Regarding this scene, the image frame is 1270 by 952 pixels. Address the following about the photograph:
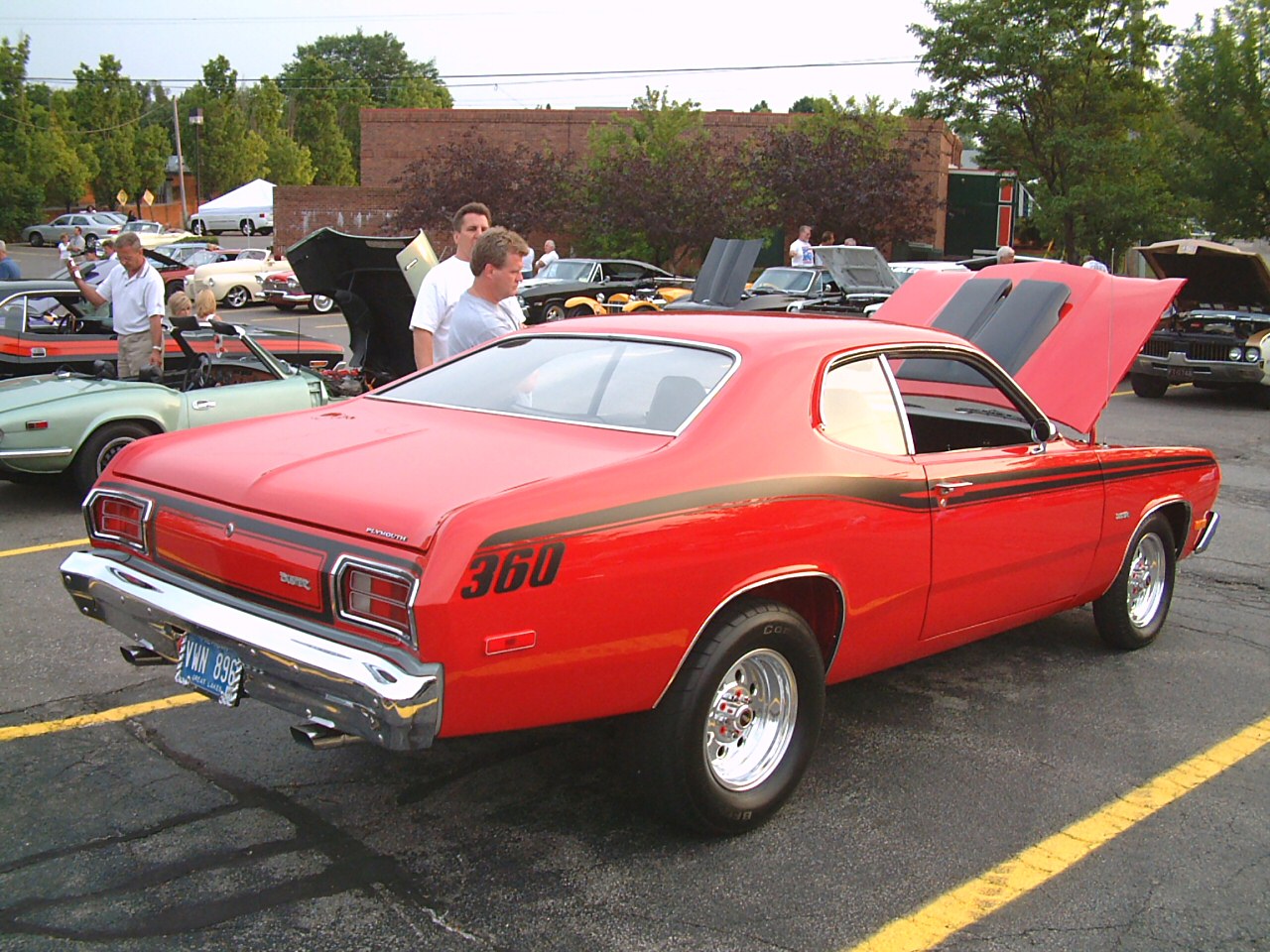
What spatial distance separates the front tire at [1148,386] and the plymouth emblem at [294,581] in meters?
14.4

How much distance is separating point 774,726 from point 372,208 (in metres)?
37.8

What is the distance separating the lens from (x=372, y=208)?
39.2 m

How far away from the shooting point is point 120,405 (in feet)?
26.3

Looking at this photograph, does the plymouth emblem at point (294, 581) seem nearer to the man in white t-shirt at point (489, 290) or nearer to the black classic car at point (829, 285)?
the man in white t-shirt at point (489, 290)

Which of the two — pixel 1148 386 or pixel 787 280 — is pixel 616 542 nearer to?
pixel 1148 386

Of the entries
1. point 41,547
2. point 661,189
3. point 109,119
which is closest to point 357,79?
point 109,119

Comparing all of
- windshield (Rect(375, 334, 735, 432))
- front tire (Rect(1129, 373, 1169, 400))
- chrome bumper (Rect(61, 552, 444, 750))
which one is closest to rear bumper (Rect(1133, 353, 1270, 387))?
front tire (Rect(1129, 373, 1169, 400))

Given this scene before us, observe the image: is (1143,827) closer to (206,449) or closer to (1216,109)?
(206,449)

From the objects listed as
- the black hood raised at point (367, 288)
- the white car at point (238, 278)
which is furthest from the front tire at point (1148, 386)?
the white car at point (238, 278)

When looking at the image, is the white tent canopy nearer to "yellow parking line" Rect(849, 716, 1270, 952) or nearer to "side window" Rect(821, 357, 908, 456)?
"side window" Rect(821, 357, 908, 456)

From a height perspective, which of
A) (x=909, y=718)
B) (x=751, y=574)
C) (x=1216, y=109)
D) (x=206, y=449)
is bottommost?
(x=909, y=718)

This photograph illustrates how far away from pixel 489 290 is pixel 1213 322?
38.7 ft

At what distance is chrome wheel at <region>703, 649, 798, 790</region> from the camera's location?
3.71 m

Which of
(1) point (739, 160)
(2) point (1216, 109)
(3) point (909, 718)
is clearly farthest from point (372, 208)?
(3) point (909, 718)
